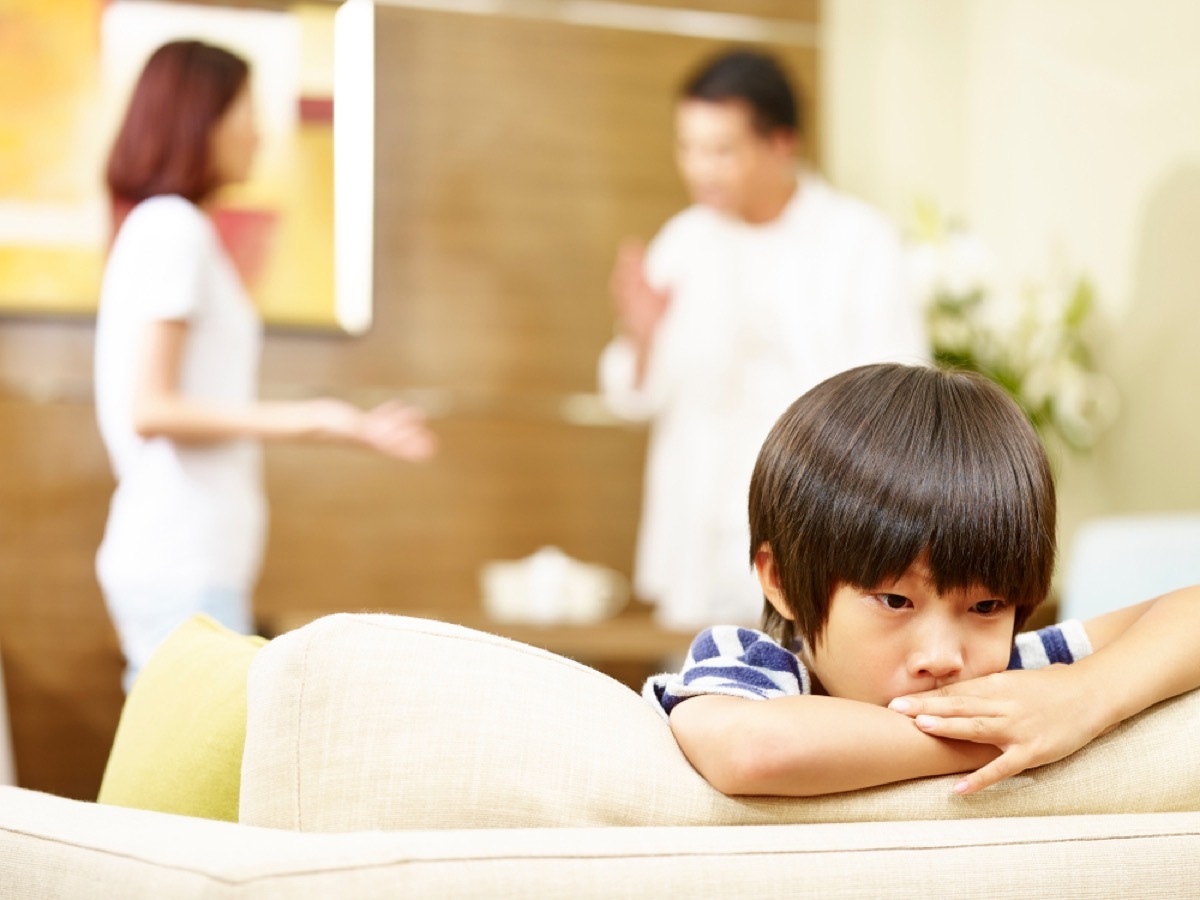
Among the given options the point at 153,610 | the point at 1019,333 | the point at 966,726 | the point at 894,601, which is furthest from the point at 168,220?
the point at 1019,333

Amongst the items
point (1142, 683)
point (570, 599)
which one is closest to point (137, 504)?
point (570, 599)

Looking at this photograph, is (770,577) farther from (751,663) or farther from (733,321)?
(733,321)

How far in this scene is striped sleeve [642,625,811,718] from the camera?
896mm

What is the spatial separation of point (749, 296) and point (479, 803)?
2.45 m

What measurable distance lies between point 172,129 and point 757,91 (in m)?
1.41

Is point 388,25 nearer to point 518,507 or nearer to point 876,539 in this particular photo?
point 518,507

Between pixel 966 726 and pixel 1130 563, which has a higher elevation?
pixel 966 726

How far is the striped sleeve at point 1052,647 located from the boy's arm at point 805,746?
8.3 inches

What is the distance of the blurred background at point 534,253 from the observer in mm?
3125

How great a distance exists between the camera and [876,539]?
892 millimetres

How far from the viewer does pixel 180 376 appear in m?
2.04

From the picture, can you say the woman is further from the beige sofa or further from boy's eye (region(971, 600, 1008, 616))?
boy's eye (region(971, 600, 1008, 616))

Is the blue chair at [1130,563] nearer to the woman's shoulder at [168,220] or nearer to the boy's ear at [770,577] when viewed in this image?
the boy's ear at [770,577]

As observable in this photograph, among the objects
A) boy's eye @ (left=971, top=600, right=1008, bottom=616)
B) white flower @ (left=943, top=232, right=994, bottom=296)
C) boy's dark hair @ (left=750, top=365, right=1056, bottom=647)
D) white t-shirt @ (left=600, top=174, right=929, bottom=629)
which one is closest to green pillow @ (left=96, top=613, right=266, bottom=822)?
boy's dark hair @ (left=750, top=365, right=1056, bottom=647)
